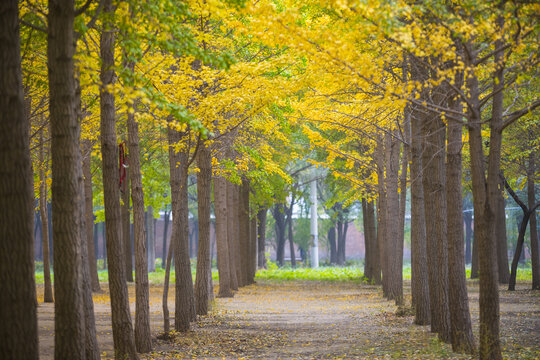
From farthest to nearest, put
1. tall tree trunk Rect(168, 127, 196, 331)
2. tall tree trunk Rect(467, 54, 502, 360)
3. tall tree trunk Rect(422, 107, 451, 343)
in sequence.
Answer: tall tree trunk Rect(168, 127, 196, 331)
tall tree trunk Rect(422, 107, 451, 343)
tall tree trunk Rect(467, 54, 502, 360)

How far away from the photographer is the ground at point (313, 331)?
1069 centimetres

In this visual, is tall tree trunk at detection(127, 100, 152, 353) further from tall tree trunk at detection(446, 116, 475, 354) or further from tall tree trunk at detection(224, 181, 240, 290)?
tall tree trunk at detection(224, 181, 240, 290)

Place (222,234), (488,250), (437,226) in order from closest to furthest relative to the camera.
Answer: (488,250) → (437,226) → (222,234)

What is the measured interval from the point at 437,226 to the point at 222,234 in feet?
35.2

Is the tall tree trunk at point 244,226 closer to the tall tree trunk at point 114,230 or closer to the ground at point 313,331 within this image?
the ground at point 313,331

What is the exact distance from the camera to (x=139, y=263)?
1057 cm

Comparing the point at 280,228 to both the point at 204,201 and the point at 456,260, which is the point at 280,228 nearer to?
the point at 204,201

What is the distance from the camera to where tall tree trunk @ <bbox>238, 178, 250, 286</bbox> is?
28.2 metres

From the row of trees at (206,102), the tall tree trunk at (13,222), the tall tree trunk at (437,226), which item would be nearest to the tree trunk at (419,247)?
the row of trees at (206,102)

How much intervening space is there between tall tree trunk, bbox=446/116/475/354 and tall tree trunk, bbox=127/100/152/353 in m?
4.63

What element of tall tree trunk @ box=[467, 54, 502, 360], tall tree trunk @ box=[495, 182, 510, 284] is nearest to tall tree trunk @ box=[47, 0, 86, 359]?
tall tree trunk @ box=[467, 54, 502, 360]

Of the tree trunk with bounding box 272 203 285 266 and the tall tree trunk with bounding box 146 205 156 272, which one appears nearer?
the tall tree trunk with bounding box 146 205 156 272

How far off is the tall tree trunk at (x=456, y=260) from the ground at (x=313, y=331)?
347 mm

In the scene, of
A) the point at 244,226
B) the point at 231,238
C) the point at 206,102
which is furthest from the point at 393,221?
the point at 244,226
